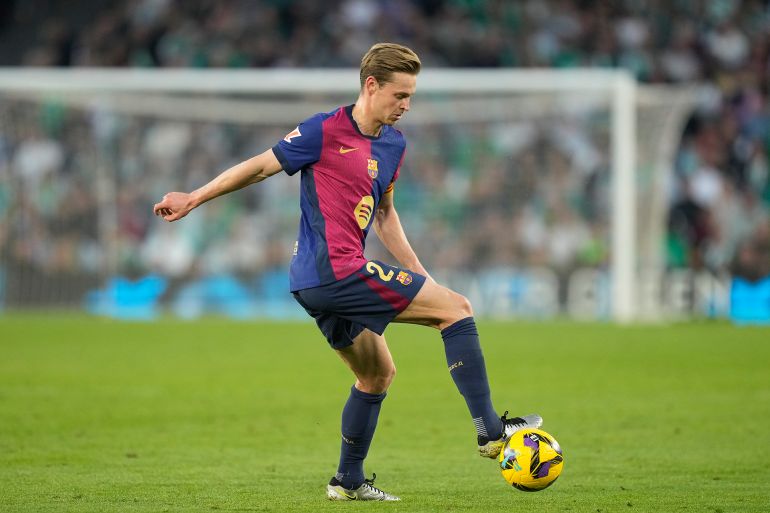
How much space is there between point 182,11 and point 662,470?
2250 cm

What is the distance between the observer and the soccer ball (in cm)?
607

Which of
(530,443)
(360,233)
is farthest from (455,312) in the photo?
(530,443)

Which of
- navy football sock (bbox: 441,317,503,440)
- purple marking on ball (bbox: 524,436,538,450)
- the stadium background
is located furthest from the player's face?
the stadium background

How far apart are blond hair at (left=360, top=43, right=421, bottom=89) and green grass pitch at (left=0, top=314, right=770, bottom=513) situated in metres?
2.04

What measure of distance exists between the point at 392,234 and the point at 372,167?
1.66 ft

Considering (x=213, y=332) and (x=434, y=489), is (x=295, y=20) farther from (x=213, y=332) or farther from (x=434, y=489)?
(x=434, y=489)

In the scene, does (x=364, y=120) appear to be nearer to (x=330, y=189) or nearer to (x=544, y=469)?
(x=330, y=189)

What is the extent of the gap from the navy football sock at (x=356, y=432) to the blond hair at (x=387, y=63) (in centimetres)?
160

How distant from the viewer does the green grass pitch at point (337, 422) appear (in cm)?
654

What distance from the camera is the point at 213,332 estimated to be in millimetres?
19578

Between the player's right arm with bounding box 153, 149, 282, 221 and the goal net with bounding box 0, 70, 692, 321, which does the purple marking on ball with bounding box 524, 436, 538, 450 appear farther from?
the goal net with bounding box 0, 70, 692, 321

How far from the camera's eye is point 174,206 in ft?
19.4

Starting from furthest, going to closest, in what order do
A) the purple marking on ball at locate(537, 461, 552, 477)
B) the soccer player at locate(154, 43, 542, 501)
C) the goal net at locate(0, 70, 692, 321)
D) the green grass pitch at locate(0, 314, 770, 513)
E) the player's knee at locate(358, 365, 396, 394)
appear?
the goal net at locate(0, 70, 692, 321) < the green grass pitch at locate(0, 314, 770, 513) < the player's knee at locate(358, 365, 396, 394) < the purple marking on ball at locate(537, 461, 552, 477) < the soccer player at locate(154, 43, 542, 501)

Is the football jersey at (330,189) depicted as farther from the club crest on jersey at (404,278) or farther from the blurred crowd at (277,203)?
the blurred crowd at (277,203)
